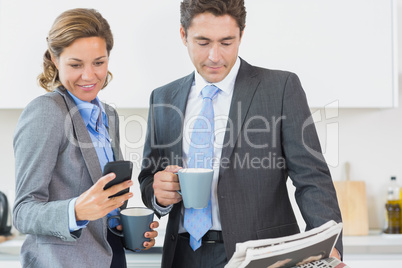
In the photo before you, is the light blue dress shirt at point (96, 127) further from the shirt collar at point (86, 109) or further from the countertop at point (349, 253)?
the countertop at point (349, 253)

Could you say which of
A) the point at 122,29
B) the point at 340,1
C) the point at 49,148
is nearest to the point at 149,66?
the point at 122,29

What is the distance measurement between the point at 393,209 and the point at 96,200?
1.94 m

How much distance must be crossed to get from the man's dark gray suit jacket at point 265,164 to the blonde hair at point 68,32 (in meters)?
0.44

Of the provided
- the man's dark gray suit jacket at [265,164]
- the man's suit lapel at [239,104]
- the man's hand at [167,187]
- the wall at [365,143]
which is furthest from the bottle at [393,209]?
the man's hand at [167,187]

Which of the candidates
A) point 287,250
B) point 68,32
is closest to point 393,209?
point 287,250

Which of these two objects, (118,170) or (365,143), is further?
(365,143)

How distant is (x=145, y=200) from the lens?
1.44 m

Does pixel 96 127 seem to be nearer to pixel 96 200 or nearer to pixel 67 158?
pixel 67 158

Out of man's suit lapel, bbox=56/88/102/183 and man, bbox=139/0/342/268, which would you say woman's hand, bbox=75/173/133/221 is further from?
man, bbox=139/0/342/268

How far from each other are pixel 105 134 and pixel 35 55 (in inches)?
42.5

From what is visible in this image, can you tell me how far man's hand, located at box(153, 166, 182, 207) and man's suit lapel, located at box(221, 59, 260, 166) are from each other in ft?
0.54

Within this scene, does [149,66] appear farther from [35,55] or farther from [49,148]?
[49,148]

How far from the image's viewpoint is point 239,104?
4.49 feet

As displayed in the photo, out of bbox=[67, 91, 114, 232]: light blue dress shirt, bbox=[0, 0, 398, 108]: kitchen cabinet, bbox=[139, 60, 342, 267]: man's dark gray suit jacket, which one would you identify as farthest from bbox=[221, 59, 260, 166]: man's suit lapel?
bbox=[0, 0, 398, 108]: kitchen cabinet
